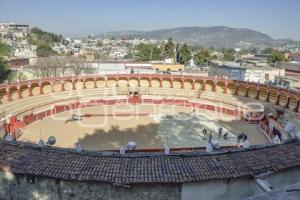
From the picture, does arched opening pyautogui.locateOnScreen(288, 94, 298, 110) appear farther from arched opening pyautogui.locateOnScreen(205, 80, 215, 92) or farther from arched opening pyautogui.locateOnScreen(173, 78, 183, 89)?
arched opening pyautogui.locateOnScreen(173, 78, 183, 89)

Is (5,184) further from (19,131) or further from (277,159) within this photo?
(19,131)

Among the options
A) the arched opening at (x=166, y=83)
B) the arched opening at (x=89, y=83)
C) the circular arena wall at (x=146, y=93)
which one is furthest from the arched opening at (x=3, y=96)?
the arched opening at (x=166, y=83)

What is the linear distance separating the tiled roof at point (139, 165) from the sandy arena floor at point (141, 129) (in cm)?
1211

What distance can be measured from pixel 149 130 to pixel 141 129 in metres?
0.85

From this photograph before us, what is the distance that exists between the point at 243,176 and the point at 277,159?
183 cm

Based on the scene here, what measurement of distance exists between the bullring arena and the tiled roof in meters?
0.03

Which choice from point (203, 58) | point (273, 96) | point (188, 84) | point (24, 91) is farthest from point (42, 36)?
point (273, 96)

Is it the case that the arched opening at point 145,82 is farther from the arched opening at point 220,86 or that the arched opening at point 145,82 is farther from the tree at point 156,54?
the tree at point 156,54

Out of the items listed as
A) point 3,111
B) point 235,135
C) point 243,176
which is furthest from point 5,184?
point 3,111

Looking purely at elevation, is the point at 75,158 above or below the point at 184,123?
above

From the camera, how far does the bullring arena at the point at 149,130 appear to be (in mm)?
11180

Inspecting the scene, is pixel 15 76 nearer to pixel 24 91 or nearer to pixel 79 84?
pixel 79 84

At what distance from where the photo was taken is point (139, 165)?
1148cm

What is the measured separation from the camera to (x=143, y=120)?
113 feet
